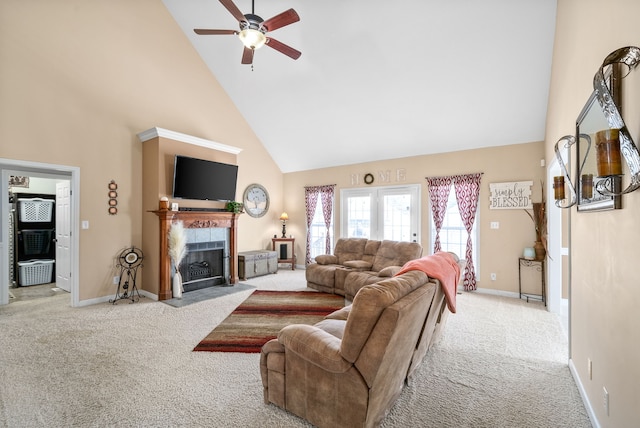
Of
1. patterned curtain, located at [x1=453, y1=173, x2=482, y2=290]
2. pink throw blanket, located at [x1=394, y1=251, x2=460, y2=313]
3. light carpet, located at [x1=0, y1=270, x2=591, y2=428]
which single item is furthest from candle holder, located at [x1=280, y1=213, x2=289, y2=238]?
pink throw blanket, located at [x1=394, y1=251, x2=460, y2=313]

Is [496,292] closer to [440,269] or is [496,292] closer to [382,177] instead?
[382,177]

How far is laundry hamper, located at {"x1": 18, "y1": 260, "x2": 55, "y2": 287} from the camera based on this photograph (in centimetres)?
556

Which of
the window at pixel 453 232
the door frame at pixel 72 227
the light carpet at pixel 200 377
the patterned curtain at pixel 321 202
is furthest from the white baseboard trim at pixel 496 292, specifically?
the door frame at pixel 72 227

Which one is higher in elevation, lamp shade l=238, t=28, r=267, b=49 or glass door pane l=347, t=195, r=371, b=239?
lamp shade l=238, t=28, r=267, b=49

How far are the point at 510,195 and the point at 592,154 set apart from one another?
3.39m

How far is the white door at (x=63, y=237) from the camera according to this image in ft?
16.9

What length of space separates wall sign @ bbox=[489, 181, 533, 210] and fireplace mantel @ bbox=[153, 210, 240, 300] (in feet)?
15.5

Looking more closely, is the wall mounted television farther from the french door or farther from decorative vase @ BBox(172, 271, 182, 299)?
the french door

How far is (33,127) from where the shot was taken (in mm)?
4109

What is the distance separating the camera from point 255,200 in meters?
7.26

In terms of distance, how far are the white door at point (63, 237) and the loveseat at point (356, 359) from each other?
500cm

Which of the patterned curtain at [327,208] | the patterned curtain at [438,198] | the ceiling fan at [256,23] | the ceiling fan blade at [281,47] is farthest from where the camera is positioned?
the patterned curtain at [327,208]

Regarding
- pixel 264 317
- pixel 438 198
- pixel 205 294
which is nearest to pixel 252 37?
pixel 264 317

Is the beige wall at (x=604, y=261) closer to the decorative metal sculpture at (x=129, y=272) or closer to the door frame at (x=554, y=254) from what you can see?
the door frame at (x=554, y=254)
